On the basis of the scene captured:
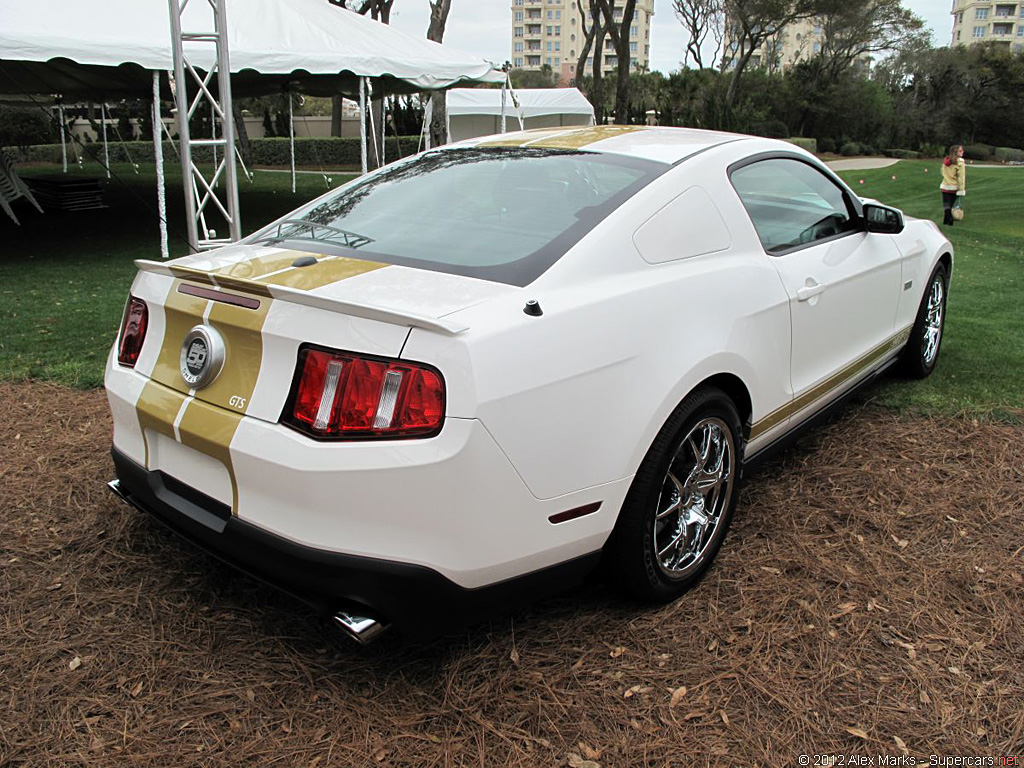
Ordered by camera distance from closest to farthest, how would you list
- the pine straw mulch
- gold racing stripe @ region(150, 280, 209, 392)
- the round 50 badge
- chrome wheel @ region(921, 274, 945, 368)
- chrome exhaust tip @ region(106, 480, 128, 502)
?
the pine straw mulch < the round 50 badge < gold racing stripe @ region(150, 280, 209, 392) < chrome exhaust tip @ region(106, 480, 128, 502) < chrome wheel @ region(921, 274, 945, 368)

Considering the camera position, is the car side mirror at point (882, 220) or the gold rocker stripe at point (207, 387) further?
the car side mirror at point (882, 220)

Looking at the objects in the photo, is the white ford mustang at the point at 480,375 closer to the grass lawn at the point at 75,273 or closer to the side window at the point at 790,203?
the side window at the point at 790,203

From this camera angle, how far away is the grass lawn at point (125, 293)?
4910mm

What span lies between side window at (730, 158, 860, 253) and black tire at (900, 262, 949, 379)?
3.52ft

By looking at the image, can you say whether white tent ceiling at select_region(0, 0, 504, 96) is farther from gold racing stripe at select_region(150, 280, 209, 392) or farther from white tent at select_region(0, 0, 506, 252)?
gold racing stripe at select_region(150, 280, 209, 392)

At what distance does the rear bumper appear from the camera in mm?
2066

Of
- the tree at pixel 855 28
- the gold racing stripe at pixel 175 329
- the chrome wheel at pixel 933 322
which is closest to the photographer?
the gold racing stripe at pixel 175 329

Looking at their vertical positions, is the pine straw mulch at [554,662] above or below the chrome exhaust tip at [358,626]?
below

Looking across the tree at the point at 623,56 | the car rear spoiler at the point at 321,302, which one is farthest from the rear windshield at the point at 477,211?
the tree at the point at 623,56

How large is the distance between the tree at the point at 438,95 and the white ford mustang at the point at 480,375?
19.2 m

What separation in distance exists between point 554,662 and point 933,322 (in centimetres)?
360

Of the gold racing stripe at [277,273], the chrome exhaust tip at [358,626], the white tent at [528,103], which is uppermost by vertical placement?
the white tent at [528,103]

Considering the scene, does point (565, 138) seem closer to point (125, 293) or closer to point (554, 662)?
point (554, 662)

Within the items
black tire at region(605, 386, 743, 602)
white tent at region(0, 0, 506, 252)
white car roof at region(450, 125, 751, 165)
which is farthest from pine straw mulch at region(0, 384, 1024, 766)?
white tent at region(0, 0, 506, 252)
